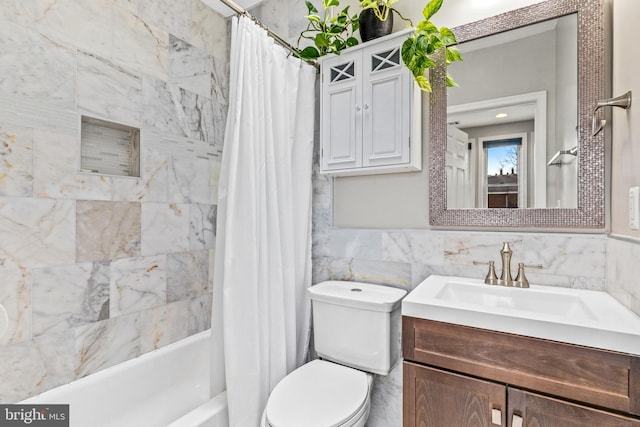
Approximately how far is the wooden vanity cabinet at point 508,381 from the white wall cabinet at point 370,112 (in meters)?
0.81

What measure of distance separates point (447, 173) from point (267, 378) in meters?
1.31

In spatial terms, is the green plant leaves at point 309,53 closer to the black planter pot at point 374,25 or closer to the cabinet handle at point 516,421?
the black planter pot at point 374,25

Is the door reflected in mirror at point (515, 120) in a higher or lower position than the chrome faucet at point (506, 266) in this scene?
higher

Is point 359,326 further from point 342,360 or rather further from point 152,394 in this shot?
point 152,394

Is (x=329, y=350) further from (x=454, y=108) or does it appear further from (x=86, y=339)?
(x=454, y=108)

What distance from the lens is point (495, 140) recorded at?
4.55 ft

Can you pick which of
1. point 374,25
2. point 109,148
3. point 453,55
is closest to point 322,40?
point 374,25

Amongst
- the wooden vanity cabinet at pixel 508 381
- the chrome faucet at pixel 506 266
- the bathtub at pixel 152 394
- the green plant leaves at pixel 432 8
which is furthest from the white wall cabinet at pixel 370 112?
the bathtub at pixel 152 394

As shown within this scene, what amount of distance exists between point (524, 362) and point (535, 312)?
0.61 feet

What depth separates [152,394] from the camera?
1.54 metres

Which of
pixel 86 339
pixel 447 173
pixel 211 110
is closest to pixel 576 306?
pixel 447 173

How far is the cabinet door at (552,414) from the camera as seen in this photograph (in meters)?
0.80

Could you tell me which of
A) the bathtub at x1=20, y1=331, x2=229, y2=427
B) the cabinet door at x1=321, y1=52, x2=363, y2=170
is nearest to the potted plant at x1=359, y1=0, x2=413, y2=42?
the cabinet door at x1=321, y1=52, x2=363, y2=170

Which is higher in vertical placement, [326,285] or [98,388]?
[326,285]
